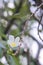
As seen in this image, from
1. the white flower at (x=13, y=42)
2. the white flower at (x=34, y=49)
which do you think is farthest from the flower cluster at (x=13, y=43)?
the white flower at (x=34, y=49)

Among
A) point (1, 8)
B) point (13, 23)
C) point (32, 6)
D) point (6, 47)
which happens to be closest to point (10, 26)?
point (13, 23)

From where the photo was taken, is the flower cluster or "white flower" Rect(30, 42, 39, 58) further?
"white flower" Rect(30, 42, 39, 58)

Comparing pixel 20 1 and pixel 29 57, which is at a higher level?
pixel 20 1

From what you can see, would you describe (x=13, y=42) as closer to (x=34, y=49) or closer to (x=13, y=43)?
(x=13, y=43)

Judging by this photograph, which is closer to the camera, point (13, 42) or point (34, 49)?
point (13, 42)

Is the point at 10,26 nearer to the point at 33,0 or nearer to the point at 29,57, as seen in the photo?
the point at 29,57

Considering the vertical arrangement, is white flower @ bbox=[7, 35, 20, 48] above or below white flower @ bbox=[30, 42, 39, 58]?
below

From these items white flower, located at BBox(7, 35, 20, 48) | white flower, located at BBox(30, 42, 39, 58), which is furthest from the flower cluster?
white flower, located at BBox(30, 42, 39, 58)

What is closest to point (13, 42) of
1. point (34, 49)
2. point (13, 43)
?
point (13, 43)

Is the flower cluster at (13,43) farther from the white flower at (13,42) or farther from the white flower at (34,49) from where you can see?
the white flower at (34,49)

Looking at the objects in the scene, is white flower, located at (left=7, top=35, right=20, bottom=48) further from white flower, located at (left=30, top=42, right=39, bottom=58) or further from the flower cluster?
white flower, located at (left=30, top=42, right=39, bottom=58)

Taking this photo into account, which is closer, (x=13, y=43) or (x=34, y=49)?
(x=13, y=43)
